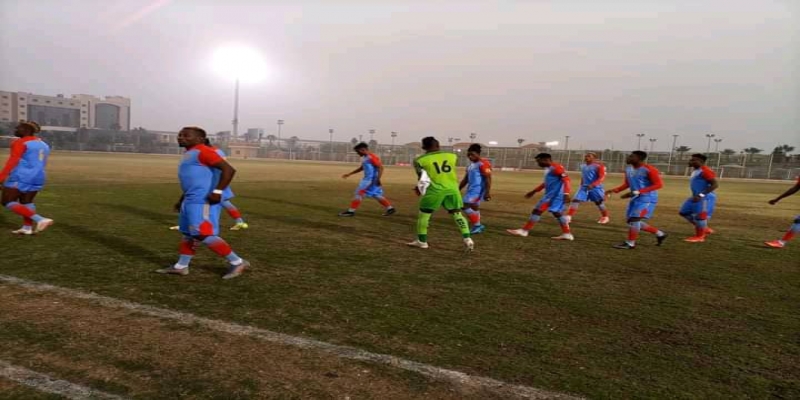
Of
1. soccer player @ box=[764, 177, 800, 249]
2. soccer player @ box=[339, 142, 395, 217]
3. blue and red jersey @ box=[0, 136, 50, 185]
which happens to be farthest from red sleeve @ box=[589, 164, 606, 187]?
blue and red jersey @ box=[0, 136, 50, 185]

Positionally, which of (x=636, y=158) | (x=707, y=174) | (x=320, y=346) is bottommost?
(x=320, y=346)

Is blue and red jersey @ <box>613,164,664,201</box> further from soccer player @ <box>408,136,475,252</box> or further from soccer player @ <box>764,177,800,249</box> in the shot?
soccer player @ <box>408,136,475,252</box>

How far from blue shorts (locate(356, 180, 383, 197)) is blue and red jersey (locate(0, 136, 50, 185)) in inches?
248

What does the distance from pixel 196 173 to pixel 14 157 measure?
161 inches

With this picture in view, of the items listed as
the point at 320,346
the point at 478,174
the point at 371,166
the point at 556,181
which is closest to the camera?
the point at 320,346

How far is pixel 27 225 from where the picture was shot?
7219mm

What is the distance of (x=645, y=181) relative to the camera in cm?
837

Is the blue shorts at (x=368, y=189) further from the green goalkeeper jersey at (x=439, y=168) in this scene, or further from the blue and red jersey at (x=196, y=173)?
the blue and red jersey at (x=196, y=173)

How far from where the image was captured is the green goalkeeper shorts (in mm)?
7164

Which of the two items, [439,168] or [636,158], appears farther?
[636,158]

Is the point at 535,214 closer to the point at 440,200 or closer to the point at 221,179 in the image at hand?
the point at 440,200

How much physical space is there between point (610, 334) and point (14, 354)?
463 cm

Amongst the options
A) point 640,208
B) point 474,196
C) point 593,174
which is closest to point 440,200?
point 474,196

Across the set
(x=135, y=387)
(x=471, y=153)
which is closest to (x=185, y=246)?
(x=135, y=387)
